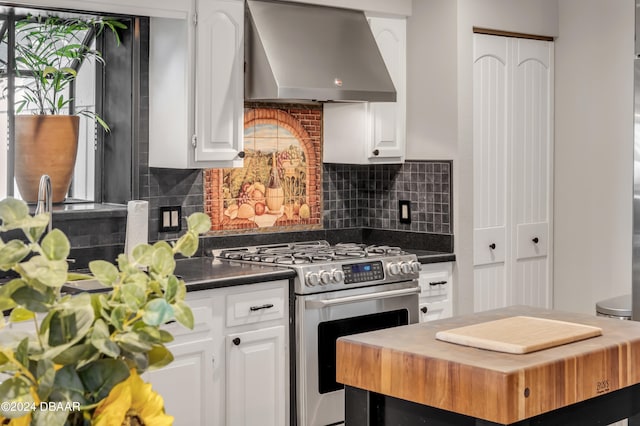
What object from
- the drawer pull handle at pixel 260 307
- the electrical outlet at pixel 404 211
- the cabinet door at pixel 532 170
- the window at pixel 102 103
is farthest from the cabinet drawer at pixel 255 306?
the cabinet door at pixel 532 170

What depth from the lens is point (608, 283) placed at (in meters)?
5.05

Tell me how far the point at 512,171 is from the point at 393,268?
1152mm

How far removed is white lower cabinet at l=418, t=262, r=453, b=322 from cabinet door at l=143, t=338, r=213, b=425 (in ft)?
4.37

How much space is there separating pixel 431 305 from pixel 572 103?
59.6 inches

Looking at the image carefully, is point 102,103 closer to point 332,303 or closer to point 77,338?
point 332,303

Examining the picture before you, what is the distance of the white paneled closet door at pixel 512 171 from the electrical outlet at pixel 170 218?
163 cm

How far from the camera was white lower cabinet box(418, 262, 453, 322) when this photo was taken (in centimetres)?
470

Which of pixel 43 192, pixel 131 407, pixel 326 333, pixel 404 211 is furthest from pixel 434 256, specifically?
pixel 131 407

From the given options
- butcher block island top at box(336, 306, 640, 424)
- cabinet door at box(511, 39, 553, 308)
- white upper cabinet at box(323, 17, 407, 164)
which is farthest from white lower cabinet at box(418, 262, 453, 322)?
butcher block island top at box(336, 306, 640, 424)

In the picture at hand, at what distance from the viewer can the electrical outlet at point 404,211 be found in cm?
507

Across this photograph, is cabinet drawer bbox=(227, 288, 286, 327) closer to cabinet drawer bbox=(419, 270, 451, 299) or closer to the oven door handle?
the oven door handle

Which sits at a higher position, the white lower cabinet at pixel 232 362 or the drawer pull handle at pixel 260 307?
the drawer pull handle at pixel 260 307

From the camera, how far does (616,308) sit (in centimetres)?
430

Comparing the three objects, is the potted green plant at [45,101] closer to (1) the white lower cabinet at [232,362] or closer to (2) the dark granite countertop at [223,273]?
(2) the dark granite countertop at [223,273]
